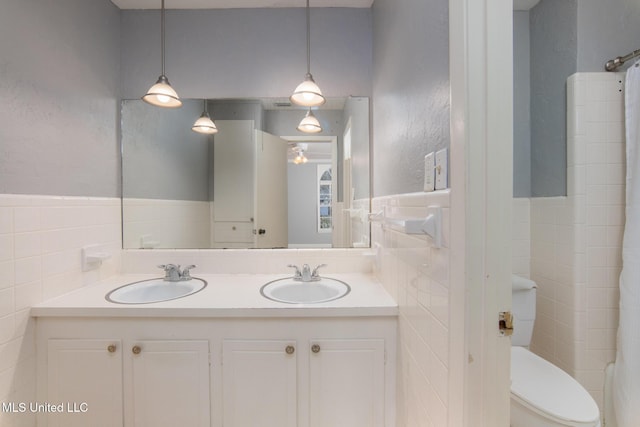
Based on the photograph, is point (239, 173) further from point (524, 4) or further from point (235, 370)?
point (524, 4)

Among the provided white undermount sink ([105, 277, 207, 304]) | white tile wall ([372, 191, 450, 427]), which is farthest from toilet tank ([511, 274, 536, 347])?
white undermount sink ([105, 277, 207, 304])

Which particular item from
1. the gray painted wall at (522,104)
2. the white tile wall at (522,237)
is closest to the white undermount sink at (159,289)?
the white tile wall at (522,237)

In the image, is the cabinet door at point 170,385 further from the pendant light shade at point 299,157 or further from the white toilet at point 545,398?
the white toilet at point 545,398

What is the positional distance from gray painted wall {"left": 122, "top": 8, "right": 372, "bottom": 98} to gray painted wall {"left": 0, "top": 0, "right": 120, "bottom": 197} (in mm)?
165

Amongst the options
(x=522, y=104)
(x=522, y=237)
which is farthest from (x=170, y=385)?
(x=522, y=104)

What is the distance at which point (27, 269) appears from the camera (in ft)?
3.58

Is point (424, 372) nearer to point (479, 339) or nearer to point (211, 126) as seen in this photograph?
point (479, 339)

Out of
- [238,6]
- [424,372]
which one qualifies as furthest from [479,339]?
[238,6]

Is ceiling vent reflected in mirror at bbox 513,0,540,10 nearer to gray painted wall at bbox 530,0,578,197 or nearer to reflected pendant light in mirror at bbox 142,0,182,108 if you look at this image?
gray painted wall at bbox 530,0,578,197

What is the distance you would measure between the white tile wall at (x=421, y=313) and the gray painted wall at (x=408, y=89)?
14 cm

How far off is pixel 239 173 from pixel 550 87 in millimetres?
1795

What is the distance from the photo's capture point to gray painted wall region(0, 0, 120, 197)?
1049mm

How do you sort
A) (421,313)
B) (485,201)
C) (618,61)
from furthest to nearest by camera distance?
(618,61)
(421,313)
(485,201)

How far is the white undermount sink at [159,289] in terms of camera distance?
1389mm
